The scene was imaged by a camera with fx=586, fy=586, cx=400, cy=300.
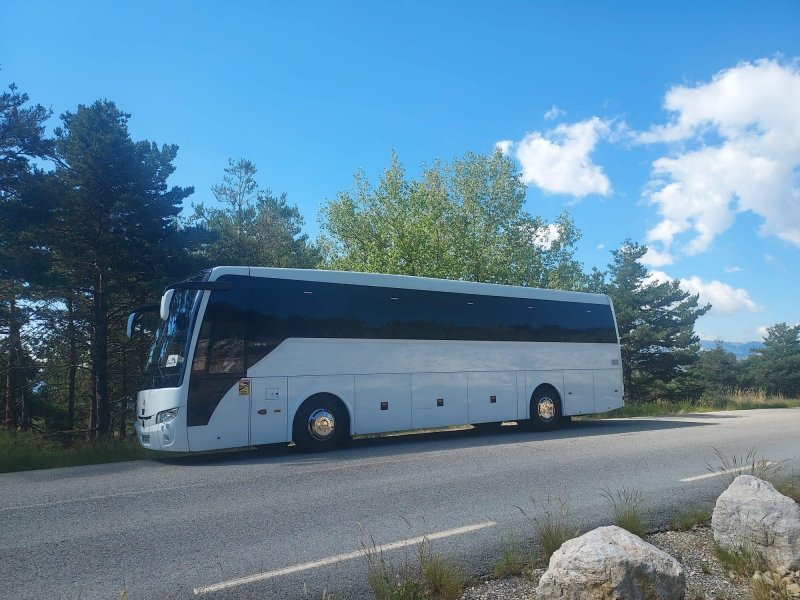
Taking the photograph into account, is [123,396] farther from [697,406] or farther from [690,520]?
[697,406]

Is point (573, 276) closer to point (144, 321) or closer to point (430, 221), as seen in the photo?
point (430, 221)

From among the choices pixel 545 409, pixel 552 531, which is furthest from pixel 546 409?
pixel 552 531

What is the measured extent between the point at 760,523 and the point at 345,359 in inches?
316

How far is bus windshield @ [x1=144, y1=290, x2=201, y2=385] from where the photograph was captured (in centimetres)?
1000

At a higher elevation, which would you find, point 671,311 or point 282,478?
point 671,311

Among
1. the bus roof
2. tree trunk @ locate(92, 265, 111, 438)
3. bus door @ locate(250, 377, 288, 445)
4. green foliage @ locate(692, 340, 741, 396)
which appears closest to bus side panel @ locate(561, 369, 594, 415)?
the bus roof

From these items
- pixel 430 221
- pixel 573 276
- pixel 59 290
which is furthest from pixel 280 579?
pixel 573 276

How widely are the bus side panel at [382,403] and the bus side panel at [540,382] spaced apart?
11.6 ft

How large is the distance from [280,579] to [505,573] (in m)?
1.75

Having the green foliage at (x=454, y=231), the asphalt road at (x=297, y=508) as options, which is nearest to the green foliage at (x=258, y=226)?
the green foliage at (x=454, y=231)

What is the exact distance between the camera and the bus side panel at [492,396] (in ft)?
43.8

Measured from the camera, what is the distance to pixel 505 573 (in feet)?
15.2

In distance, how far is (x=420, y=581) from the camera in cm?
425

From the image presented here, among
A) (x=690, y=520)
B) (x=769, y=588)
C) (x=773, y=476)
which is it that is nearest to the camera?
(x=769, y=588)
